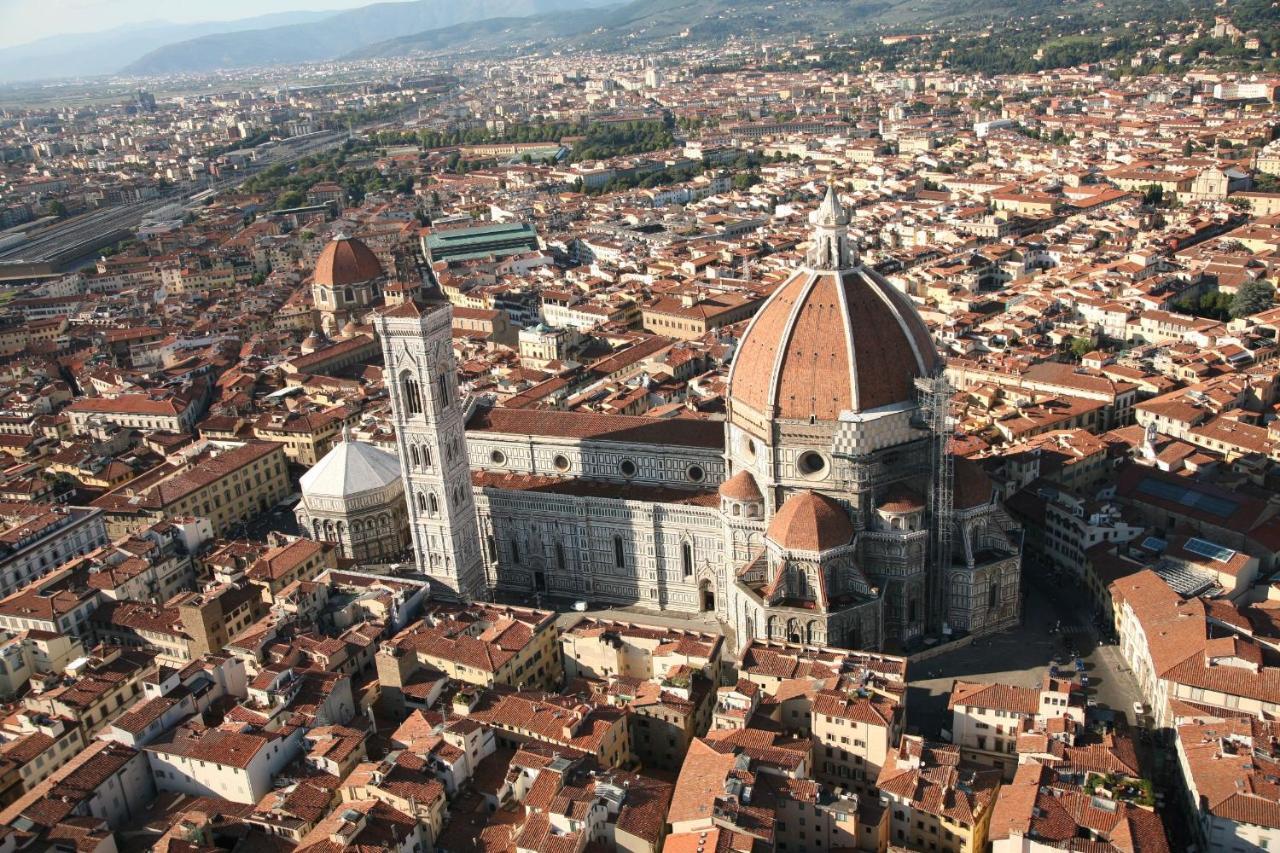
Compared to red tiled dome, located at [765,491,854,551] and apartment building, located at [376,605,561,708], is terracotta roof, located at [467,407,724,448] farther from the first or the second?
apartment building, located at [376,605,561,708]

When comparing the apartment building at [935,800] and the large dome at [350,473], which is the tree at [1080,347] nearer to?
the large dome at [350,473]

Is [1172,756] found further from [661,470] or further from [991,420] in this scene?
[991,420]

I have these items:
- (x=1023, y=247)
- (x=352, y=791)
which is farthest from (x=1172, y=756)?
(x=1023, y=247)

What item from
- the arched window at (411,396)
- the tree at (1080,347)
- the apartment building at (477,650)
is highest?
the arched window at (411,396)

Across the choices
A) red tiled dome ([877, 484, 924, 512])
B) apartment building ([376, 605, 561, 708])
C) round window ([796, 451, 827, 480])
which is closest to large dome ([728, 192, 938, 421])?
round window ([796, 451, 827, 480])

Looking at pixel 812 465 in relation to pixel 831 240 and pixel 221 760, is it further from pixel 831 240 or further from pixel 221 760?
pixel 221 760

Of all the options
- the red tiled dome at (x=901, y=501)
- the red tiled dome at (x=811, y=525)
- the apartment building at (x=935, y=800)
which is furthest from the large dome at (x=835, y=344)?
the apartment building at (x=935, y=800)
